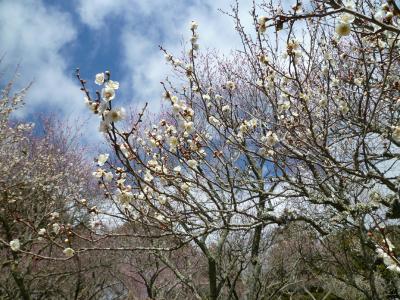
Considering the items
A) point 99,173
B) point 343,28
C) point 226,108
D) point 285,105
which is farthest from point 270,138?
point 99,173

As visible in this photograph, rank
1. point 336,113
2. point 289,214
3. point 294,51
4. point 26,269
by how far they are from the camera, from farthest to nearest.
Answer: point 26,269, point 336,113, point 289,214, point 294,51

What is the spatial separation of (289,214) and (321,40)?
6.88 feet

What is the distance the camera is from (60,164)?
1395 centimetres

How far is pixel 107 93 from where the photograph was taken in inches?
87.7

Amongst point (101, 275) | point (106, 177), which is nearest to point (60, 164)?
point (101, 275)

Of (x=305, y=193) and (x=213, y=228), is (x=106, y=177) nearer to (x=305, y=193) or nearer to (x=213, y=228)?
(x=213, y=228)

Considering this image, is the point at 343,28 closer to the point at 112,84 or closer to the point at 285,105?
the point at 112,84

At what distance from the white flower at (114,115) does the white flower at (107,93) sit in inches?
3.1

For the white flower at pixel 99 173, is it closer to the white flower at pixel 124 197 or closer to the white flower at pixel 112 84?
the white flower at pixel 124 197

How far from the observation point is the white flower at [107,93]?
221cm

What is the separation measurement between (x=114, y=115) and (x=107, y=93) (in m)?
0.15

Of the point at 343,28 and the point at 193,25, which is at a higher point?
the point at 193,25

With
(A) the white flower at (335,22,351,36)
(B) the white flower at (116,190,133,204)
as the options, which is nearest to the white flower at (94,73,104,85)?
(B) the white flower at (116,190,133,204)

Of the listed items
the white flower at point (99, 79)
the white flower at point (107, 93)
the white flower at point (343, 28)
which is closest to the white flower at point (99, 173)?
the white flower at point (99, 79)
